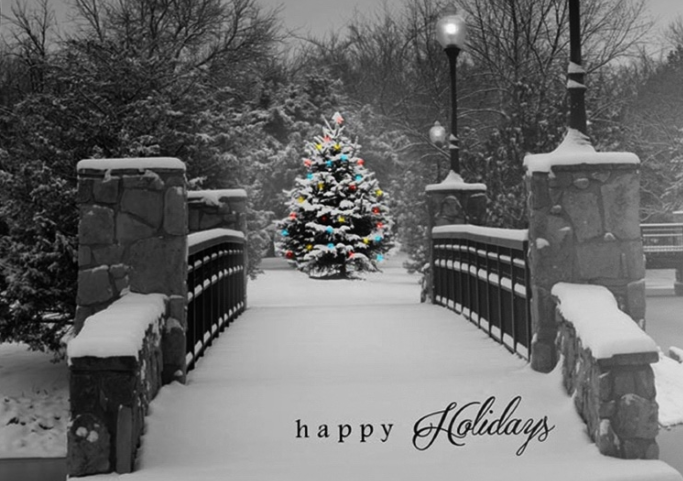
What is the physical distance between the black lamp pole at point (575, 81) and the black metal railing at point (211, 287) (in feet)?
10.3

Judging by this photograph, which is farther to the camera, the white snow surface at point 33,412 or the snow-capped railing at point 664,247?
the snow-capped railing at point 664,247

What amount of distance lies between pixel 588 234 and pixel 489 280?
2059 millimetres

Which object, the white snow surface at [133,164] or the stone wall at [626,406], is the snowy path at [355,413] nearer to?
the stone wall at [626,406]

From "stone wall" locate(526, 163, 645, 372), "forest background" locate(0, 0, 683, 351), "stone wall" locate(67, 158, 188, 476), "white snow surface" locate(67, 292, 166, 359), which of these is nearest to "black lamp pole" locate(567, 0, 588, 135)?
"stone wall" locate(526, 163, 645, 372)

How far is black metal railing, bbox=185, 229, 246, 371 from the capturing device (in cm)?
688

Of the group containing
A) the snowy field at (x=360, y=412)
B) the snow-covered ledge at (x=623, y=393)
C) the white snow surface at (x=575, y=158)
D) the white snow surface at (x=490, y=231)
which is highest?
the white snow surface at (x=575, y=158)

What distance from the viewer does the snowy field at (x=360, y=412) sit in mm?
4652

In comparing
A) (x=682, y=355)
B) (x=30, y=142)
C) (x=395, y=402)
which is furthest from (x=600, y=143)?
(x=395, y=402)

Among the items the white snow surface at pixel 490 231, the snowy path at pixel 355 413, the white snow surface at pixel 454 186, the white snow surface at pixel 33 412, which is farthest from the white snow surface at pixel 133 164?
the white snow surface at pixel 33 412

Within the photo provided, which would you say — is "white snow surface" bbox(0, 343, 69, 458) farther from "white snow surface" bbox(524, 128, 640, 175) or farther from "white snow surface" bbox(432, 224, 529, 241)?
"white snow surface" bbox(524, 128, 640, 175)

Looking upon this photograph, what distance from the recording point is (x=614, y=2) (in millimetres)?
27703

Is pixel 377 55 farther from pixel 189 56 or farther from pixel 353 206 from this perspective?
pixel 353 206

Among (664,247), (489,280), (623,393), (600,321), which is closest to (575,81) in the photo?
(489,280)

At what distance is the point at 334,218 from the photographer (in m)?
21.7
